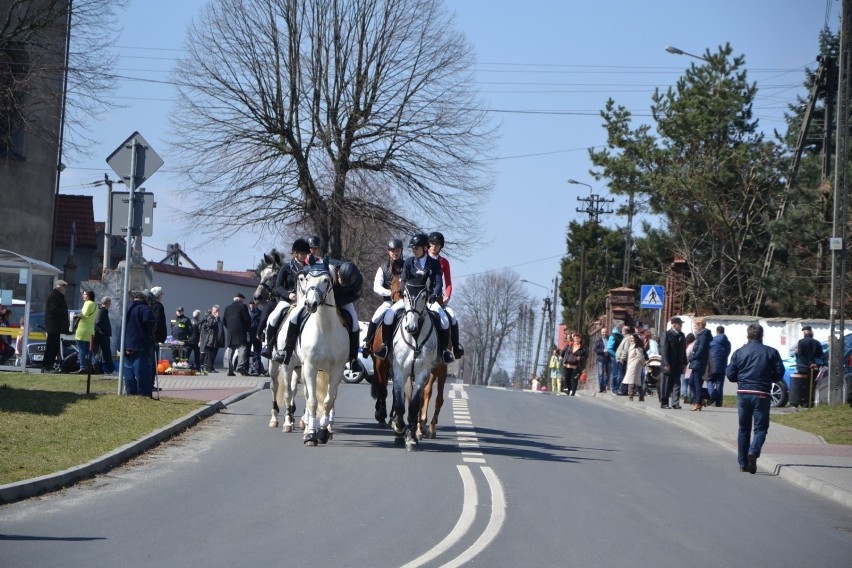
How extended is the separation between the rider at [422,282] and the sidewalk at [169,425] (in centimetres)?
324

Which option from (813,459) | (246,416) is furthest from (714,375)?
(246,416)

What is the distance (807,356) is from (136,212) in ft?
54.7

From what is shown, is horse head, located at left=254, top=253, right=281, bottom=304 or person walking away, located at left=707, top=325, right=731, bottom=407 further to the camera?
person walking away, located at left=707, top=325, right=731, bottom=407

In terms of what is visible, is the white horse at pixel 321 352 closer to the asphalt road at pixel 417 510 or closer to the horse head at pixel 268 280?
the asphalt road at pixel 417 510

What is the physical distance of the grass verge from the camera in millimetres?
12398

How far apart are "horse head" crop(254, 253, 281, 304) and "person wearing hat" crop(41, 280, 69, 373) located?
33.3ft

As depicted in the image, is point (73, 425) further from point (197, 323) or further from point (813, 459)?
point (197, 323)

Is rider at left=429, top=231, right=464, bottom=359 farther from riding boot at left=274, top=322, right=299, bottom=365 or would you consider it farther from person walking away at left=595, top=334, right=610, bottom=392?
person walking away at left=595, top=334, right=610, bottom=392

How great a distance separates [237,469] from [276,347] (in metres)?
3.51

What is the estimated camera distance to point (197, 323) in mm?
31812

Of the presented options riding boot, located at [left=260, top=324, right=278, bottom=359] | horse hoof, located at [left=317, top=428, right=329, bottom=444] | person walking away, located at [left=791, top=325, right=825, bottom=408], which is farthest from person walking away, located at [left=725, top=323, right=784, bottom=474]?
person walking away, located at [left=791, top=325, right=825, bottom=408]

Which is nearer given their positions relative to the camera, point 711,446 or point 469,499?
point 469,499

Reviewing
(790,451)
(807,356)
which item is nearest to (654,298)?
(807,356)

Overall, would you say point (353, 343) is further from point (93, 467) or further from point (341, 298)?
point (93, 467)
